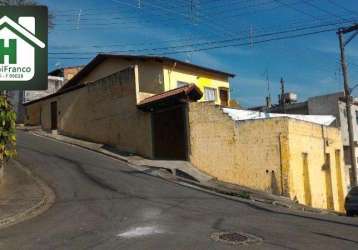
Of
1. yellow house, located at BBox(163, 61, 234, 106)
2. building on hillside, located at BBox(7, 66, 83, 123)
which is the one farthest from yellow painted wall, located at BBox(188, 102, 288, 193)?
building on hillside, located at BBox(7, 66, 83, 123)

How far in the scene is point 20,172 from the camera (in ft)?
75.3

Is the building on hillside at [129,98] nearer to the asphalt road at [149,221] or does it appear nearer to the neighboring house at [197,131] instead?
the neighboring house at [197,131]

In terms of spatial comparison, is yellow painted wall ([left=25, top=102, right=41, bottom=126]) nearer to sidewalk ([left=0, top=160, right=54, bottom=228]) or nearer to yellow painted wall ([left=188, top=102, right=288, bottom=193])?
yellow painted wall ([left=188, top=102, right=288, bottom=193])

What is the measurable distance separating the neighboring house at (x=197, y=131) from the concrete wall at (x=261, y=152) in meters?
0.05

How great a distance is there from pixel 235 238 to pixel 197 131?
16.5 meters

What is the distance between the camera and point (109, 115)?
111 ft

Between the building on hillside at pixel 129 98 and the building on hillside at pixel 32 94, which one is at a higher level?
the building on hillside at pixel 32 94

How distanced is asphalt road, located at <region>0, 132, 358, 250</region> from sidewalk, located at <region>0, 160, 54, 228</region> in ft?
1.41

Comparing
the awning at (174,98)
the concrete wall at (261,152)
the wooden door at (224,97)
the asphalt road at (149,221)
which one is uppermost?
the wooden door at (224,97)

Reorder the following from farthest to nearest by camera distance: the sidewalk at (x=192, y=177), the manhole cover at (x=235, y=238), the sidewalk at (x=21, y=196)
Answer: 1. the sidewalk at (x=192, y=177)
2. the sidewalk at (x=21, y=196)
3. the manhole cover at (x=235, y=238)

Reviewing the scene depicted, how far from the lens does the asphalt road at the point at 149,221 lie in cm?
1117

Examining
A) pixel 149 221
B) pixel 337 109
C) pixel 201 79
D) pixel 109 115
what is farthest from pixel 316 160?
pixel 149 221

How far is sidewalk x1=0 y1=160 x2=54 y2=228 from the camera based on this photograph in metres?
15.0

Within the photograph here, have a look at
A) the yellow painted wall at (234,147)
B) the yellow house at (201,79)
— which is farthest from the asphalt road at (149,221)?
the yellow house at (201,79)
